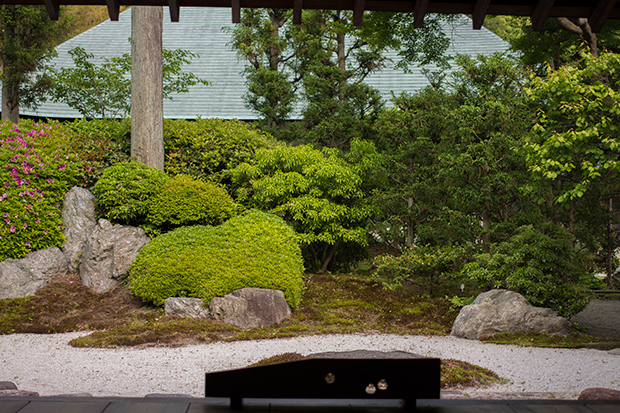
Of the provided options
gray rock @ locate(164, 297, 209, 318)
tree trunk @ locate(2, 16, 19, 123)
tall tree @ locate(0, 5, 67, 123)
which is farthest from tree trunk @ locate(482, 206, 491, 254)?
tree trunk @ locate(2, 16, 19, 123)

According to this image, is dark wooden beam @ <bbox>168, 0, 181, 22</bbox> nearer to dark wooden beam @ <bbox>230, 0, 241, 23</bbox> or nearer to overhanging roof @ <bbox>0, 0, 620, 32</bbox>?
overhanging roof @ <bbox>0, 0, 620, 32</bbox>

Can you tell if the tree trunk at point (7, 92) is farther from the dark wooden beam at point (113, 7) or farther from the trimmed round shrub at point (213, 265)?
the dark wooden beam at point (113, 7)

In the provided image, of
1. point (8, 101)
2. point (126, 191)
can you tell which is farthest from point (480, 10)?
point (8, 101)

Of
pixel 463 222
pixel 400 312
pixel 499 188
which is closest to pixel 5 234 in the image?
pixel 400 312

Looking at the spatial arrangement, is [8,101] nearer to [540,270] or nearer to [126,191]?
[126,191]

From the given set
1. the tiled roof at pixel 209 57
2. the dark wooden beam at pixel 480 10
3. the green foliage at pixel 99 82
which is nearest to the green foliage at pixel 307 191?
the green foliage at pixel 99 82

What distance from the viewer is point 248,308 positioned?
647 cm

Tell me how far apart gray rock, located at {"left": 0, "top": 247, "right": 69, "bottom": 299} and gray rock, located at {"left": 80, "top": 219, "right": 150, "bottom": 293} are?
399 millimetres

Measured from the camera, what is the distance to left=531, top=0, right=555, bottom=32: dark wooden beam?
3006 mm

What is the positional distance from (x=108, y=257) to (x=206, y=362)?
3.37m

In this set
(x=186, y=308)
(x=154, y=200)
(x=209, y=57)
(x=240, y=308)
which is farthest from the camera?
(x=209, y=57)

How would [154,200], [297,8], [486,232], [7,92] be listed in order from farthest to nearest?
[7,92], [154,200], [486,232], [297,8]

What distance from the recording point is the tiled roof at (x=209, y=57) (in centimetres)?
1565

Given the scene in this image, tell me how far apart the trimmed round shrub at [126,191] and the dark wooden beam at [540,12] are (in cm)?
630
